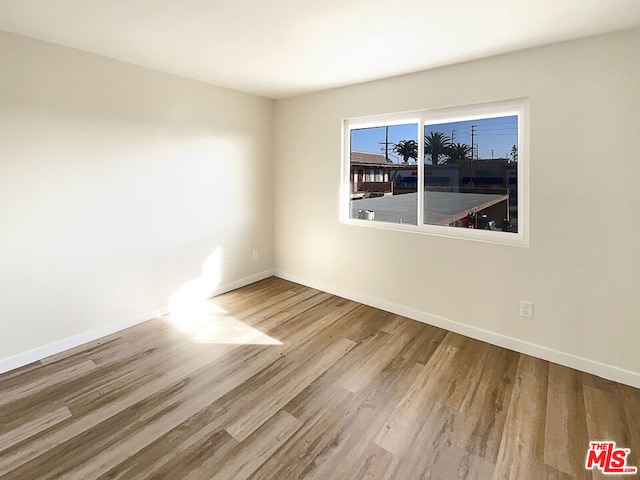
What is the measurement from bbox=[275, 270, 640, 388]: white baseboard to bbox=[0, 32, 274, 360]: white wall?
71.8 inches

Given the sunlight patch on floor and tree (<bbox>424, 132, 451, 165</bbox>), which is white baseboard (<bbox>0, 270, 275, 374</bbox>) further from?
tree (<bbox>424, 132, 451, 165</bbox>)

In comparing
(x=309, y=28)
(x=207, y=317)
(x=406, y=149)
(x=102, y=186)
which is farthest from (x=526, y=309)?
(x=102, y=186)

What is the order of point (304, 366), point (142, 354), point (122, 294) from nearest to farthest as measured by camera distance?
point (304, 366) → point (142, 354) → point (122, 294)

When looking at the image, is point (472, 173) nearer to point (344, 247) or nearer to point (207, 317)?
point (344, 247)

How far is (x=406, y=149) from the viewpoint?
3.32 meters

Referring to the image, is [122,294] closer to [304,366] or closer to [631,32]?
[304,366]

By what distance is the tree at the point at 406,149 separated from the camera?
3.25 metres

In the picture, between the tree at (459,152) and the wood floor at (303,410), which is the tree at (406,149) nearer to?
the tree at (459,152)

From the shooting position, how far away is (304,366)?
2.45 m

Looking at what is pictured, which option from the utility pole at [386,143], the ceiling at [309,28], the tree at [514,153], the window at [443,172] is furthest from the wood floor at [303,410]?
the ceiling at [309,28]

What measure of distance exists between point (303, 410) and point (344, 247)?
2.06 metres

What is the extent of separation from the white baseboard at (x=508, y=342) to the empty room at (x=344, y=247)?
0.05 ft

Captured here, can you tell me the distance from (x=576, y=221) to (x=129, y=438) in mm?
3200

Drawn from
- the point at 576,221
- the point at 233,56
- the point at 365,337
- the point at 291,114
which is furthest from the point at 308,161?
the point at 576,221
